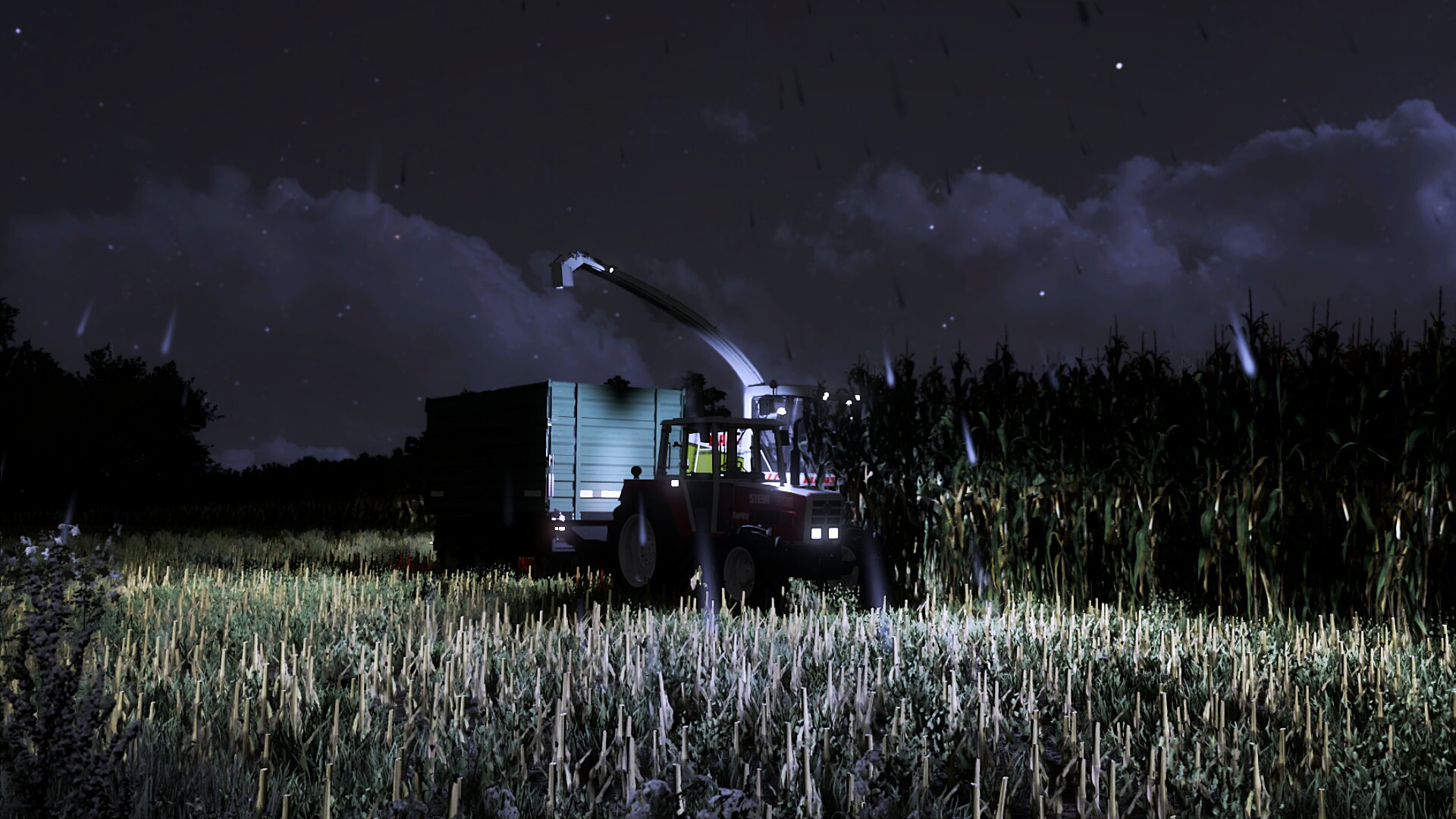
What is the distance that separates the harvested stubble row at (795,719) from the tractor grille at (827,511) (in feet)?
9.36

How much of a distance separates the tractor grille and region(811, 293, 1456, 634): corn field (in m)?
1.40

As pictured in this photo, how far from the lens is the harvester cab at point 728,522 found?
1184 cm

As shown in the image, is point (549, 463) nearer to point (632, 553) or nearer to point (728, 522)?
point (632, 553)

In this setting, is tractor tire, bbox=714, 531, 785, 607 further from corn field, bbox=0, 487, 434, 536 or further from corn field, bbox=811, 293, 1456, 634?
corn field, bbox=0, 487, 434, 536

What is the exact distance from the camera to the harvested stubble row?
454 centimetres

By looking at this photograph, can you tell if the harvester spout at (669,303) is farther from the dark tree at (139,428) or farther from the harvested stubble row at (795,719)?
the dark tree at (139,428)

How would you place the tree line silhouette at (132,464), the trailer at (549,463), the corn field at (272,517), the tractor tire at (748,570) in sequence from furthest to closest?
1. the tree line silhouette at (132,464)
2. the corn field at (272,517)
3. the trailer at (549,463)
4. the tractor tire at (748,570)

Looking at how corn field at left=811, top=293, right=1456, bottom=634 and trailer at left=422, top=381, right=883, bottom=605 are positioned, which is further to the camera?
trailer at left=422, top=381, right=883, bottom=605

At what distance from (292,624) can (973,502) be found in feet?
24.4

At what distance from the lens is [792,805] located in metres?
4.30

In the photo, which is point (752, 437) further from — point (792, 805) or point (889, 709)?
point (792, 805)

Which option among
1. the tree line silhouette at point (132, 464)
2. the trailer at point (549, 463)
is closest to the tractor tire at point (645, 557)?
the trailer at point (549, 463)

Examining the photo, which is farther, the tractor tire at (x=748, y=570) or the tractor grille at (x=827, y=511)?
the tractor grille at (x=827, y=511)

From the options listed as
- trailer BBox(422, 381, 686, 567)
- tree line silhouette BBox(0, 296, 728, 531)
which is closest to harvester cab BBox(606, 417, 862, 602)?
trailer BBox(422, 381, 686, 567)
